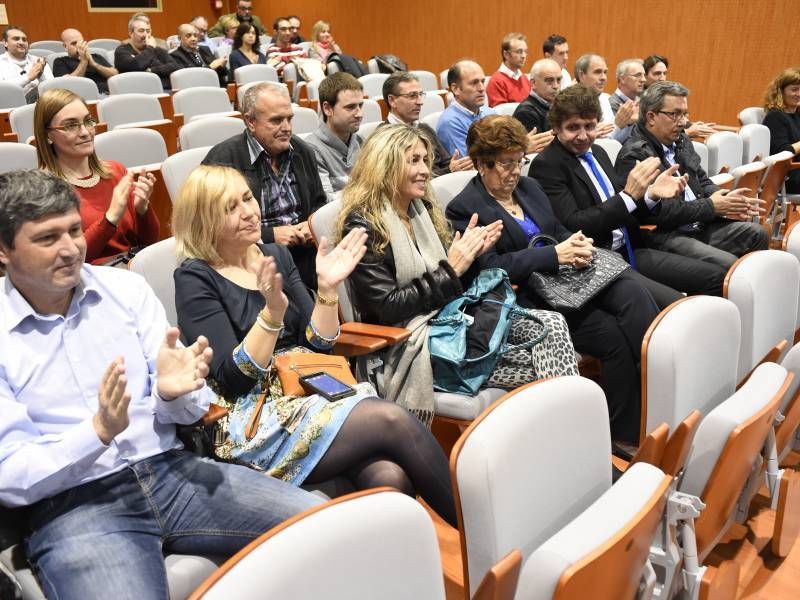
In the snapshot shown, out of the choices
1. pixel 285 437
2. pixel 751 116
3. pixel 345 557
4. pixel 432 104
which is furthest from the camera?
pixel 432 104

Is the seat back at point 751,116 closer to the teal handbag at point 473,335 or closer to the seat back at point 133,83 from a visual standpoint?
the teal handbag at point 473,335

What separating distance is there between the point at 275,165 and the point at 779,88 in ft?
13.8

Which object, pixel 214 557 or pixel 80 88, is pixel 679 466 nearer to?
pixel 214 557

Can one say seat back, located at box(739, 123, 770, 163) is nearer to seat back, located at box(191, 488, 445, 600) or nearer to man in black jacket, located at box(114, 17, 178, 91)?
seat back, located at box(191, 488, 445, 600)

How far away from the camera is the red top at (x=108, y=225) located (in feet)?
8.79

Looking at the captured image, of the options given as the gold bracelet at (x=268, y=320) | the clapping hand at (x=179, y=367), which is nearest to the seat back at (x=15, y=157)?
the gold bracelet at (x=268, y=320)

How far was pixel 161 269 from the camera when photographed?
88.0 inches

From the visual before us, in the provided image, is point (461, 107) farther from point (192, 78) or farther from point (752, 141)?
point (192, 78)

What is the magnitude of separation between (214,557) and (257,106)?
6.83 ft

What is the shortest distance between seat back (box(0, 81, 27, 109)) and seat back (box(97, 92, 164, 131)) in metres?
1.10

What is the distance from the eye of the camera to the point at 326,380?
1.98m

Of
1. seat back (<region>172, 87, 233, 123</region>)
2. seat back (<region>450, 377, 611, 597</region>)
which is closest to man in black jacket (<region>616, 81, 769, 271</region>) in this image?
seat back (<region>450, 377, 611, 597</region>)

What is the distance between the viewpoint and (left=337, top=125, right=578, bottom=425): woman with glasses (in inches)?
93.0

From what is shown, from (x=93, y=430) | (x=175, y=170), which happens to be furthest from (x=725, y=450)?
(x=175, y=170)
